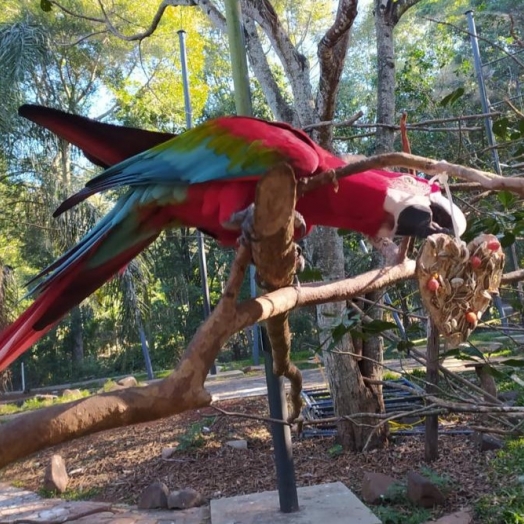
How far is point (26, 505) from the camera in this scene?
321 cm

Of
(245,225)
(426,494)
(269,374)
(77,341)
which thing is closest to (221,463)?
(426,494)

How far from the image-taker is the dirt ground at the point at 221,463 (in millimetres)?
2795

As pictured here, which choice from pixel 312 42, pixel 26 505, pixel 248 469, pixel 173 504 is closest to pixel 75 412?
pixel 173 504

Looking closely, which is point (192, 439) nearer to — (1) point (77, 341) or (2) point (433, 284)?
(2) point (433, 284)

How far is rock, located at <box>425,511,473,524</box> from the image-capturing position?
2188 mm

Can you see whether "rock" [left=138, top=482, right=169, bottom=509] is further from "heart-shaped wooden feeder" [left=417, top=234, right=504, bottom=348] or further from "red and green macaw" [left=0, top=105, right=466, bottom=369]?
"heart-shaped wooden feeder" [left=417, top=234, right=504, bottom=348]

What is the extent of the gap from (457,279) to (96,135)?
702 millimetres

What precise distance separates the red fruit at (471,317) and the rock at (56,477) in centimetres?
300

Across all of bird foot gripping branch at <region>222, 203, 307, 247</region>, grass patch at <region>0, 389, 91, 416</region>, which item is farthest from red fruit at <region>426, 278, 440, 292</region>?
grass patch at <region>0, 389, 91, 416</region>

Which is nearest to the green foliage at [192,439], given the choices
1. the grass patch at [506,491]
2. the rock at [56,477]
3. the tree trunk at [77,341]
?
the rock at [56,477]

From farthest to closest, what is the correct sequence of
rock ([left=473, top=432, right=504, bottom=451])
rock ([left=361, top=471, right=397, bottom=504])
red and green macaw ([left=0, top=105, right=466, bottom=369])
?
rock ([left=473, top=432, right=504, bottom=451]), rock ([left=361, top=471, right=397, bottom=504]), red and green macaw ([left=0, top=105, right=466, bottom=369])

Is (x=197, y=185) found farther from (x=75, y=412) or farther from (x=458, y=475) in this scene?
(x=458, y=475)

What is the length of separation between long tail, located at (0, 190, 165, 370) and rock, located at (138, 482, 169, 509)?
207cm

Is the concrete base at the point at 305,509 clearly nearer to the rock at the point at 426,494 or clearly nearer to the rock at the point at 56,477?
the rock at the point at 426,494
